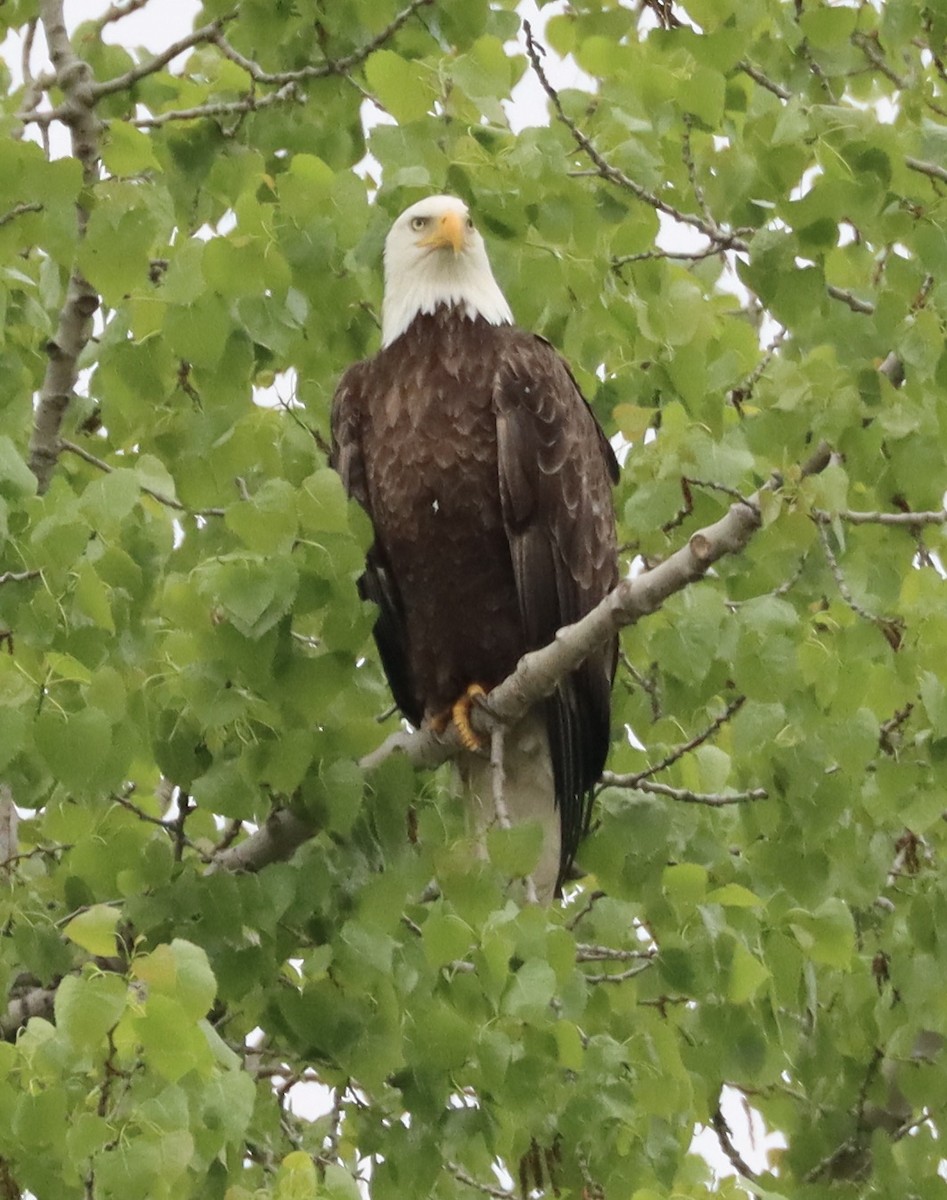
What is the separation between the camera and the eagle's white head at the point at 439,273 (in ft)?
14.6

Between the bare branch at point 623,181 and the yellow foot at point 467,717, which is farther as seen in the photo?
the yellow foot at point 467,717

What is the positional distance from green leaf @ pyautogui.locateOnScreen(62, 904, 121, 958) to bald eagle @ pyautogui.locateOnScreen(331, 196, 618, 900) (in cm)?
164

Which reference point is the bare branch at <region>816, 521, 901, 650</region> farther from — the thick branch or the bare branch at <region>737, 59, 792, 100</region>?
the thick branch

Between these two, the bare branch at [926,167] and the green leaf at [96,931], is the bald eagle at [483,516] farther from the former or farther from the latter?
the green leaf at [96,931]

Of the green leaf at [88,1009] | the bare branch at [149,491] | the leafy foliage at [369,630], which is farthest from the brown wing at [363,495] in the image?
the green leaf at [88,1009]

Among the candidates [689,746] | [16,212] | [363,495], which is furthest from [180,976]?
[363,495]

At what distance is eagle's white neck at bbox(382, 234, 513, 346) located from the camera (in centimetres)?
444

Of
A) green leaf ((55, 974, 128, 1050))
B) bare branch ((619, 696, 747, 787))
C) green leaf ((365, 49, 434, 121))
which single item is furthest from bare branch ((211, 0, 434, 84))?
green leaf ((55, 974, 128, 1050))

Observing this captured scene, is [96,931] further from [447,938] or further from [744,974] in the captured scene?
[744,974]

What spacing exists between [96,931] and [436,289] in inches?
95.0

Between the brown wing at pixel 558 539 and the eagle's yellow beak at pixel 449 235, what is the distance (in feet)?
1.15

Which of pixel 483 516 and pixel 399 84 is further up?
pixel 399 84

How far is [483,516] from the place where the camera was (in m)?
4.21

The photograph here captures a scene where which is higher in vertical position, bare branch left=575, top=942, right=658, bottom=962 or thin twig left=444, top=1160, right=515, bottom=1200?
bare branch left=575, top=942, right=658, bottom=962
